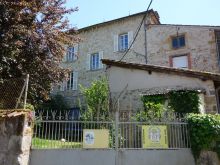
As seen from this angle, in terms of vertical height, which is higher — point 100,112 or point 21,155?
point 100,112

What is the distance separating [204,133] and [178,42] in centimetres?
1291

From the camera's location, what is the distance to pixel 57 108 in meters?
20.5

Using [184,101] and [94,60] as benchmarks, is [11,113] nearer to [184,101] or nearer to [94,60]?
[184,101]

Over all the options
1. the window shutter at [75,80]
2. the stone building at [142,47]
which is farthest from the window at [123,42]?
the window shutter at [75,80]

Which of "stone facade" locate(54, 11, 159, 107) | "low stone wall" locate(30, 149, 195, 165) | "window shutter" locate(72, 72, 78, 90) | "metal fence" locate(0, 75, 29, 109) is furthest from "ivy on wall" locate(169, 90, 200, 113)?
"window shutter" locate(72, 72, 78, 90)

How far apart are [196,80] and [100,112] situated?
4556mm

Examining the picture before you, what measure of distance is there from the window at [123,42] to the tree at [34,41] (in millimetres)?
7994

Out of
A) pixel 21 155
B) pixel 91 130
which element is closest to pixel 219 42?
pixel 91 130

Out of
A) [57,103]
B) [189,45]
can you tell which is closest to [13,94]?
[57,103]

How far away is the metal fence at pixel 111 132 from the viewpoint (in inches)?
329

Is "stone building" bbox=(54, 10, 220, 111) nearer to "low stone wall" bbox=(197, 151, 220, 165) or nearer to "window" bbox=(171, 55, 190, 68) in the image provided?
"window" bbox=(171, 55, 190, 68)

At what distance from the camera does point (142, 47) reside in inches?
822

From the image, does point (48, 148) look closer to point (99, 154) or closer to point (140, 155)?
point (99, 154)

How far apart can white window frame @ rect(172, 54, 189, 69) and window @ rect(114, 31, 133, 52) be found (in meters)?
3.69
